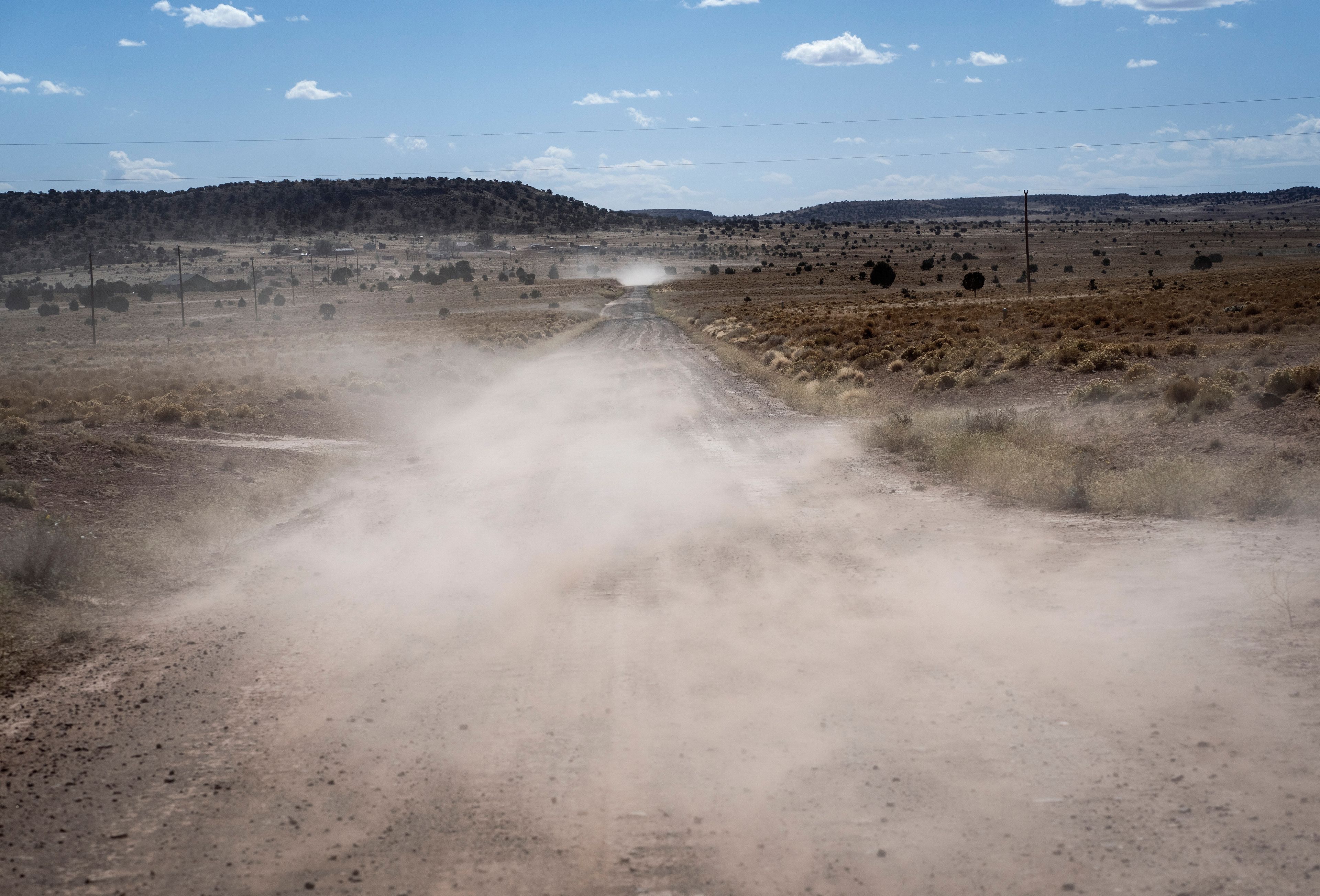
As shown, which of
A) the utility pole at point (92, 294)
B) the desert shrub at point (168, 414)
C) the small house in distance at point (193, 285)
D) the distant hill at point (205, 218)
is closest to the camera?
the desert shrub at point (168, 414)

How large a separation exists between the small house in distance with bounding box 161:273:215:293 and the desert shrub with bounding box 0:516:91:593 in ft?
316

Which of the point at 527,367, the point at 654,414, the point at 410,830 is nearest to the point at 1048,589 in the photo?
the point at 410,830

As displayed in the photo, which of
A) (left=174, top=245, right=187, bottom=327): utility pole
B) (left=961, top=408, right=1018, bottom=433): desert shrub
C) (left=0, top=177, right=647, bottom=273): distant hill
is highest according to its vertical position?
(left=0, top=177, right=647, bottom=273): distant hill

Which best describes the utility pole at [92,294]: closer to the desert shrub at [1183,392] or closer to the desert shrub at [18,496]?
the desert shrub at [18,496]

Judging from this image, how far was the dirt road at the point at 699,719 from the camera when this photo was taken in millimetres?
5223

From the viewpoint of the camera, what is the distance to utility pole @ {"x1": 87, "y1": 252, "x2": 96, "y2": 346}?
54000mm

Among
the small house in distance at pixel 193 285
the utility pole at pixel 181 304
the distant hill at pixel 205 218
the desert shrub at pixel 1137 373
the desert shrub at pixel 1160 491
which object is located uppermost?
the distant hill at pixel 205 218

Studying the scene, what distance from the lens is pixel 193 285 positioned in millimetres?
100188

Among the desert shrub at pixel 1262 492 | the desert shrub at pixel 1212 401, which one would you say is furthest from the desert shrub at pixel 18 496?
the desert shrub at pixel 1212 401

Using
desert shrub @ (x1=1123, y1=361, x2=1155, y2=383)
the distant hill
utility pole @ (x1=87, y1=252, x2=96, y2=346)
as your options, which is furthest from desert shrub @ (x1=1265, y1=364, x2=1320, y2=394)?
the distant hill

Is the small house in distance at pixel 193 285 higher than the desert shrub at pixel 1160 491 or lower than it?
higher

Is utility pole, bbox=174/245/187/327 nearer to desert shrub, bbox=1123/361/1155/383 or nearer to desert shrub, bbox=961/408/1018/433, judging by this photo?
desert shrub, bbox=961/408/1018/433

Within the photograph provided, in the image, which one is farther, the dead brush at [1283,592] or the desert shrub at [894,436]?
the desert shrub at [894,436]

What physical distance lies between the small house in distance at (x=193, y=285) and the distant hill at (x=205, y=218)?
30.7m
